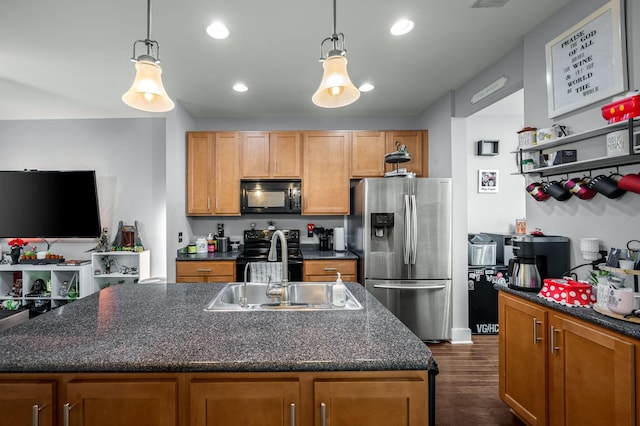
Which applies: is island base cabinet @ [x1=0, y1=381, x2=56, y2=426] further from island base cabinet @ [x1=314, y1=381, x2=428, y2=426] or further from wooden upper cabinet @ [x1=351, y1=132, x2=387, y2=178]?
wooden upper cabinet @ [x1=351, y1=132, x2=387, y2=178]

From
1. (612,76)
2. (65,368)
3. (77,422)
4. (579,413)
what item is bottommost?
(579,413)

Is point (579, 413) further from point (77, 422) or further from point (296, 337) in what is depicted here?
point (77, 422)

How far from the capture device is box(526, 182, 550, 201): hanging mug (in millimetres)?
2127

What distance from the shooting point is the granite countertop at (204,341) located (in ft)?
3.39

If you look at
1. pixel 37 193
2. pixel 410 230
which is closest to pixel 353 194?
pixel 410 230

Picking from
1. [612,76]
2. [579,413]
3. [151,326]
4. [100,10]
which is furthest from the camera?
[100,10]

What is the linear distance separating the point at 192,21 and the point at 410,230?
2.62 meters

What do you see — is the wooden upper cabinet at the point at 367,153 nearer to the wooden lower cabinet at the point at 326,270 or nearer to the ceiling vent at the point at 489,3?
the wooden lower cabinet at the point at 326,270

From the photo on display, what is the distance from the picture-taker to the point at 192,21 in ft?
7.13

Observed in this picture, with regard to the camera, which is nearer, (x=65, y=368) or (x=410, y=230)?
(x=65, y=368)

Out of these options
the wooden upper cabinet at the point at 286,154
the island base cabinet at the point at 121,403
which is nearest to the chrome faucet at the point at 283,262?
the island base cabinet at the point at 121,403

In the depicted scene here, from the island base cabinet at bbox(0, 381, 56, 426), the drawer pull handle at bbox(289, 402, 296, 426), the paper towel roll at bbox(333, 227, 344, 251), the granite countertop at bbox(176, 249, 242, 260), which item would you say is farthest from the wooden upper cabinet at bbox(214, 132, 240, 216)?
the drawer pull handle at bbox(289, 402, 296, 426)

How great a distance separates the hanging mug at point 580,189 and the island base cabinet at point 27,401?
2.61m

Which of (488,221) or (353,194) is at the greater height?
(353,194)
